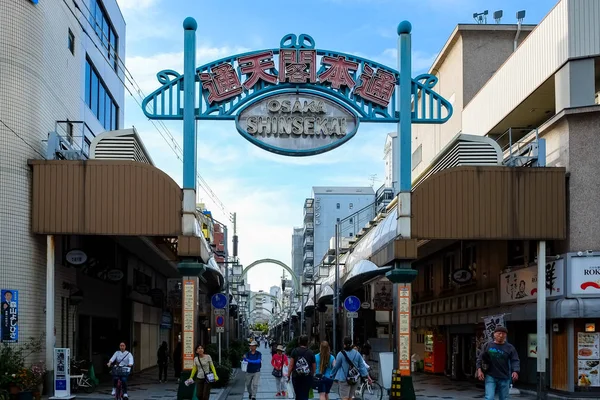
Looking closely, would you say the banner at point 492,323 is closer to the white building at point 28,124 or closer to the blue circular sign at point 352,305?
the blue circular sign at point 352,305

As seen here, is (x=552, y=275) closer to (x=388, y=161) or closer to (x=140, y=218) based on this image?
(x=140, y=218)

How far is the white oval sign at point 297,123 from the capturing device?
2203 centimetres

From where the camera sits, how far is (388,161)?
100312 millimetres

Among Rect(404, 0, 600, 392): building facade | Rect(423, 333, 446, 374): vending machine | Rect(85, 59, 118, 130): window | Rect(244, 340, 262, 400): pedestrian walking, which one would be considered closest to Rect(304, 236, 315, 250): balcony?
Rect(423, 333, 446, 374): vending machine

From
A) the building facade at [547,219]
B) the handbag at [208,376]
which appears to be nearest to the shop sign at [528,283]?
the building facade at [547,219]

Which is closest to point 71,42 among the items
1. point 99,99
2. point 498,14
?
point 99,99

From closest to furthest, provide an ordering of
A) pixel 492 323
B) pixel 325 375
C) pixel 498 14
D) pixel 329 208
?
pixel 325 375
pixel 492 323
pixel 498 14
pixel 329 208

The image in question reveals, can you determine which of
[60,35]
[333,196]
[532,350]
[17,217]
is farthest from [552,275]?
[333,196]

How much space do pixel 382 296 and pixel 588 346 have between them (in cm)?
1190

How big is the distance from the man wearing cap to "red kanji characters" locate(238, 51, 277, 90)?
11922 mm

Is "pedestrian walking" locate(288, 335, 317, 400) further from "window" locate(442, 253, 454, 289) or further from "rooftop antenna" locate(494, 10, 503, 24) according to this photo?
"rooftop antenna" locate(494, 10, 503, 24)

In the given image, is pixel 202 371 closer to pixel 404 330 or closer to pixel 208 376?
pixel 208 376

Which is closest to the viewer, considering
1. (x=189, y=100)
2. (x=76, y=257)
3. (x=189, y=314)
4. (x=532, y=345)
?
(x=189, y=314)

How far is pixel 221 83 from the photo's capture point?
21969mm
